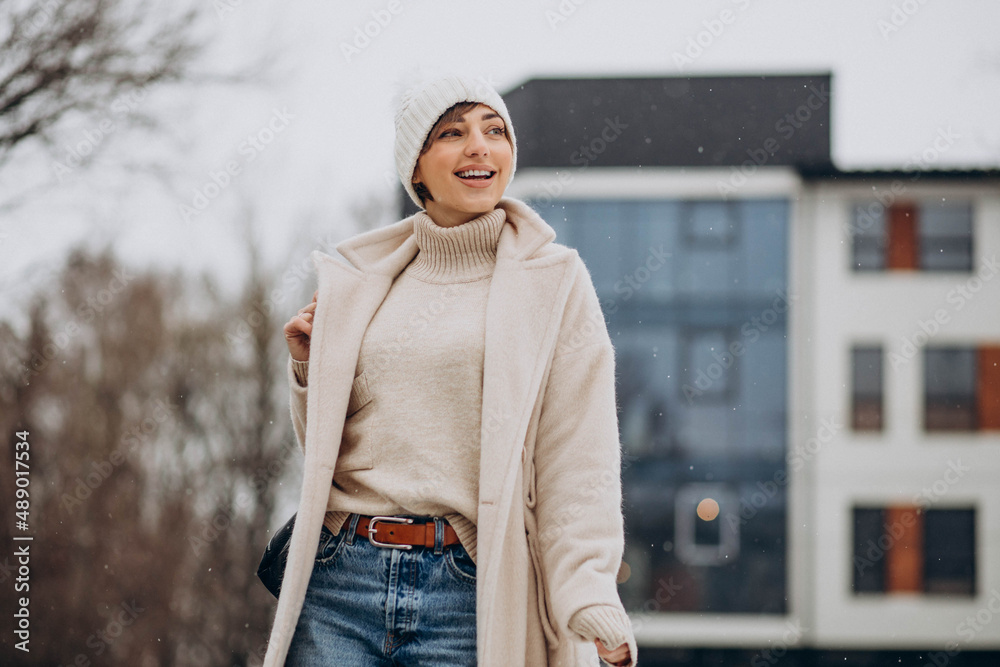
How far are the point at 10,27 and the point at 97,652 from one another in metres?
9.60

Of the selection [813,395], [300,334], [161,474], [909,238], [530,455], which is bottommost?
[161,474]

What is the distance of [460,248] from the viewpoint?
1683 millimetres

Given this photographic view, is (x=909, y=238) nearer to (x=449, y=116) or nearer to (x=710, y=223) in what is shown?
(x=710, y=223)

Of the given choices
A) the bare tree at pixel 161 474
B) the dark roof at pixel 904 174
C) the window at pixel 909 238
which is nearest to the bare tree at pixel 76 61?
the bare tree at pixel 161 474

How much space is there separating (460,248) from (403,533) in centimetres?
53

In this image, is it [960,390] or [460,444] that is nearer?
[460,444]

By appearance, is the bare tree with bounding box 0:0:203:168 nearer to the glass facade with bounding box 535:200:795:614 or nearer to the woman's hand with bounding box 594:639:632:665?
the woman's hand with bounding box 594:639:632:665

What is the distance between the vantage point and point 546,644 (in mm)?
1562

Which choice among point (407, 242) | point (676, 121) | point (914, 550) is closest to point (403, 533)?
point (407, 242)

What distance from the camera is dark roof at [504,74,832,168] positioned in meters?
11.5

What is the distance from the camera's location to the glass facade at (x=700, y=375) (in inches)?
706

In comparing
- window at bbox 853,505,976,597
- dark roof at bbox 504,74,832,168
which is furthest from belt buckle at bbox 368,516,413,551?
window at bbox 853,505,976,597

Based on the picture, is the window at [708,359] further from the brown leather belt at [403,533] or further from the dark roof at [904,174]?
the brown leather belt at [403,533]

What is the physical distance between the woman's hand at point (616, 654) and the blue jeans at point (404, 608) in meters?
0.22
